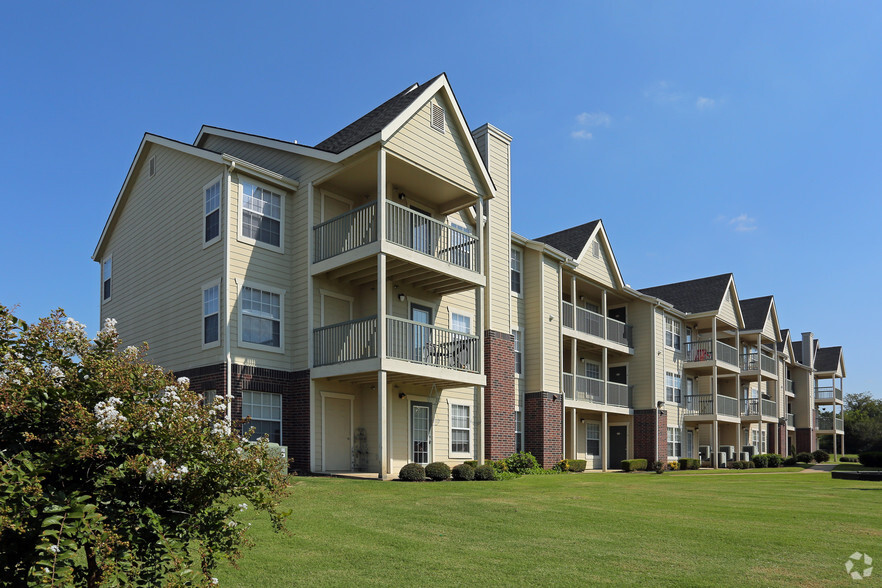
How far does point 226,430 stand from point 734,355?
40.6 metres

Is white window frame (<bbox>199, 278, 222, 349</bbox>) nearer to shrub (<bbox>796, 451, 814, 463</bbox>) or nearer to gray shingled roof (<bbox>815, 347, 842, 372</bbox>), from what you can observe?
shrub (<bbox>796, 451, 814, 463</bbox>)

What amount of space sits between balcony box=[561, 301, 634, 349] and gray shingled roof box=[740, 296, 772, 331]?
13.8m

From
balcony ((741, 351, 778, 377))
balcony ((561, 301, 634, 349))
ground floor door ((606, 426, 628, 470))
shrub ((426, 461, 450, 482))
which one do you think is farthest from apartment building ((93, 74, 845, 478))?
balcony ((741, 351, 778, 377))

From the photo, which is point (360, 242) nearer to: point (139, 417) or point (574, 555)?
point (574, 555)

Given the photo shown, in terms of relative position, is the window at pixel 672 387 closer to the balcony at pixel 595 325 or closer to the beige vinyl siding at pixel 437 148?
the balcony at pixel 595 325

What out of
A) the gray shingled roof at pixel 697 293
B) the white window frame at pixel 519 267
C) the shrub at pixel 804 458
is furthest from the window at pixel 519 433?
the shrub at pixel 804 458

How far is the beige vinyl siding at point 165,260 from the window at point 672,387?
2505 cm

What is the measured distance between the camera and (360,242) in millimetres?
18672

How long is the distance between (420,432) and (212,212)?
8856 mm

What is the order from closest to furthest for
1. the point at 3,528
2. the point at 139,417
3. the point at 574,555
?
the point at 3,528
the point at 139,417
the point at 574,555

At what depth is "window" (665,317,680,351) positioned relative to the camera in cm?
3640

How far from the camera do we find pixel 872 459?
1243 inches

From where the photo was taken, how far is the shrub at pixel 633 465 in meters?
30.9

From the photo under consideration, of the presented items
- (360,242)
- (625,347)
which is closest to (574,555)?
(360,242)
